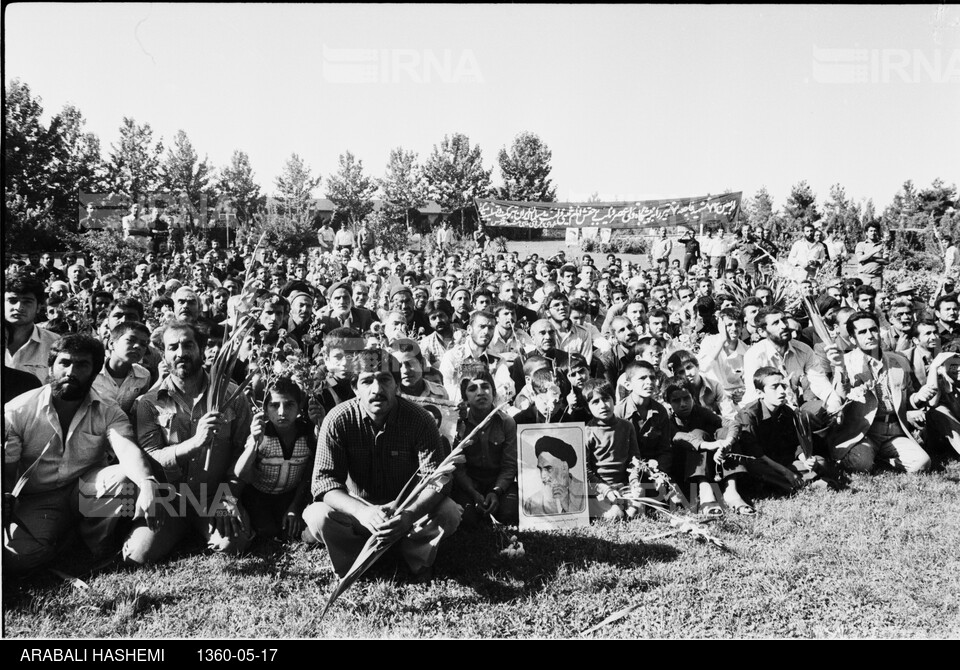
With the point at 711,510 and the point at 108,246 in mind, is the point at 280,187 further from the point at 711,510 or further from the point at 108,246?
the point at 711,510

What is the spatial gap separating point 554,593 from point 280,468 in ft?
5.72

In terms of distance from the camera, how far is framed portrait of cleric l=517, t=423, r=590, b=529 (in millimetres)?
3990

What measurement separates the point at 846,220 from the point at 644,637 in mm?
16770

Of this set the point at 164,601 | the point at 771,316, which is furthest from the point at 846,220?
the point at 164,601

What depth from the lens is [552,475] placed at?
4.03m

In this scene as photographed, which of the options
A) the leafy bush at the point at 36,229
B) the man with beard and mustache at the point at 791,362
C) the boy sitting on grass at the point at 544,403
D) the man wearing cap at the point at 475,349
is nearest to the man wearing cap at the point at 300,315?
the man wearing cap at the point at 475,349

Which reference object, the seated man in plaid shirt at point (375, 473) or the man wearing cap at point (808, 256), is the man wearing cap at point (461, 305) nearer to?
the seated man in plaid shirt at point (375, 473)

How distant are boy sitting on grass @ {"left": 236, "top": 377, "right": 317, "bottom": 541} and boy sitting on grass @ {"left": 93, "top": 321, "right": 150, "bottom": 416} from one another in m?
0.87

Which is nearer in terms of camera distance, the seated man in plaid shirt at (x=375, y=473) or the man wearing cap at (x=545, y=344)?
the seated man in plaid shirt at (x=375, y=473)

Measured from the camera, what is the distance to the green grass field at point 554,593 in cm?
317

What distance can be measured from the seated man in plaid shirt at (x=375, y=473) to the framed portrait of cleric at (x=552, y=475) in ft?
1.98

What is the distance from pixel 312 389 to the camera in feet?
12.6

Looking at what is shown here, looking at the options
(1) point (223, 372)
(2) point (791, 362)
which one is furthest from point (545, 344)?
(1) point (223, 372)

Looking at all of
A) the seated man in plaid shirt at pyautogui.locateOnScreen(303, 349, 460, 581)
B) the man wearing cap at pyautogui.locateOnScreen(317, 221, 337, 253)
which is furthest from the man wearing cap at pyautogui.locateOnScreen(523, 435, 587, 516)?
the man wearing cap at pyautogui.locateOnScreen(317, 221, 337, 253)
